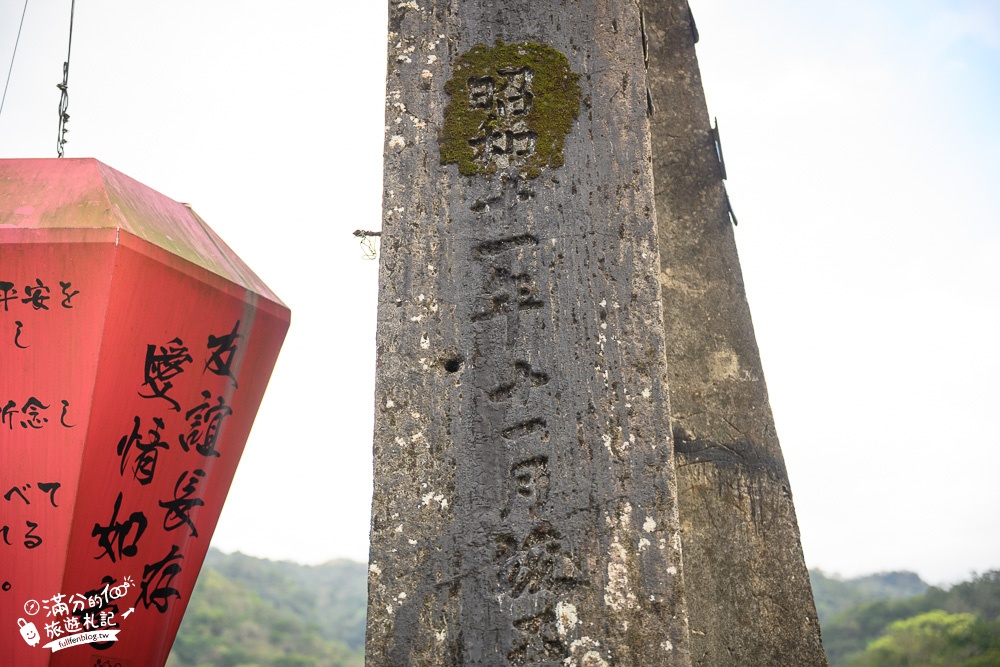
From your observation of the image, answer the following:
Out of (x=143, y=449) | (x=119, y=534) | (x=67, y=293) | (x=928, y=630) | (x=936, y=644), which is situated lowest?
(x=936, y=644)

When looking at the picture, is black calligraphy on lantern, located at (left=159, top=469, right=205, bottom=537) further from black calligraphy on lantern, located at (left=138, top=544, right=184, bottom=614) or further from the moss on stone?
the moss on stone

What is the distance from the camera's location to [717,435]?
3.17 meters

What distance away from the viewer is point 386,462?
2.14 metres

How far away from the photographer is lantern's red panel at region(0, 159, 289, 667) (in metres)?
2.41

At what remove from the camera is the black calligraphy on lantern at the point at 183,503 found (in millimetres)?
2721

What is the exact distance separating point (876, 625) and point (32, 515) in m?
18.6

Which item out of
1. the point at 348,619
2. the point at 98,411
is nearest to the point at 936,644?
the point at 98,411

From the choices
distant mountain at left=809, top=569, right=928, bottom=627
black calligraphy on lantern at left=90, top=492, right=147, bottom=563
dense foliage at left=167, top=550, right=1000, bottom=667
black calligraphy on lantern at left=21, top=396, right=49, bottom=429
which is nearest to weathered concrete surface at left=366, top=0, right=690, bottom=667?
black calligraphy on lantern at left=90, top=492, right=147, bottom=563

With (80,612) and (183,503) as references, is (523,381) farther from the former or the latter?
(80,612)

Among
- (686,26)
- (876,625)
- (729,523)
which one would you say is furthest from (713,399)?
(876,625)

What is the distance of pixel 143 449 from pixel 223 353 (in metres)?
0.42

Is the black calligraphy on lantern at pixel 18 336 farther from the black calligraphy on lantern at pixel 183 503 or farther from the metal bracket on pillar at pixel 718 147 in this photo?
the metal bracket on pillar at pixel 718 147

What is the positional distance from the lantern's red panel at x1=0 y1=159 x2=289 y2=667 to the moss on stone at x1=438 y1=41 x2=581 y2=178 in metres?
1.00

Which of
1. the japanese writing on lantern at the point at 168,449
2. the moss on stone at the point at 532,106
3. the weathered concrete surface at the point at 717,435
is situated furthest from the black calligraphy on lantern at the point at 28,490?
the weathered concrete surface at the point at 717,435
